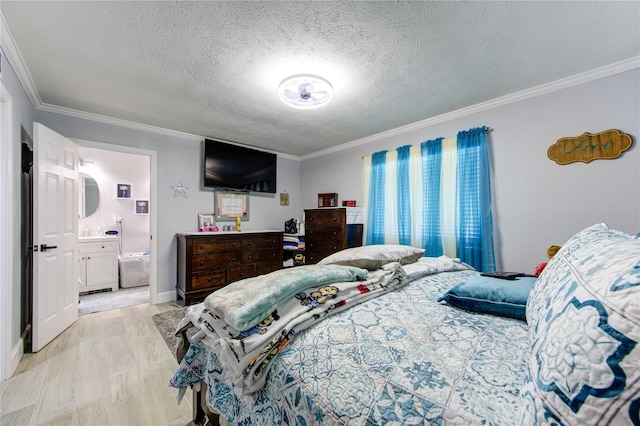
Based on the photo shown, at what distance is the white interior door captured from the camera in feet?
7.45

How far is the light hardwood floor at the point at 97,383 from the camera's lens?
5.05 feet

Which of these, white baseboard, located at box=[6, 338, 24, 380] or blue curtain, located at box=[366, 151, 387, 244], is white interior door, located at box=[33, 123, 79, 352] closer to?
white baseboard, located at box=[6, 338, 24, 380]

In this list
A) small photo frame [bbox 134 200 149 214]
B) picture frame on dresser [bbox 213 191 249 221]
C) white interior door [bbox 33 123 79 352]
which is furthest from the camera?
small photo frame [bbox 134 200 149 214]

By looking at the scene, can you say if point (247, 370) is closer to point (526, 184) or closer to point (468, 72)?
point (468, 72)

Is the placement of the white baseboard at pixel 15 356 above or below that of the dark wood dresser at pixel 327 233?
below

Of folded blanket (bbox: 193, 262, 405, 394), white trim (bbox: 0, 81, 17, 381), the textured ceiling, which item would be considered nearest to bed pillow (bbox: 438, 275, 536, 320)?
folded blanket (bbox: 193, 262, 405, 394)

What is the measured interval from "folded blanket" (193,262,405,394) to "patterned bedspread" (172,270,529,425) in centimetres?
4

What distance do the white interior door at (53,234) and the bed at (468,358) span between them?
6.80ft

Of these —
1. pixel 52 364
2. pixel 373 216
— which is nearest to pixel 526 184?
pixel 373 216

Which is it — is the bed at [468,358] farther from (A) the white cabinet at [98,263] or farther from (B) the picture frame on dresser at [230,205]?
(A) the white cabinet at [98,263]

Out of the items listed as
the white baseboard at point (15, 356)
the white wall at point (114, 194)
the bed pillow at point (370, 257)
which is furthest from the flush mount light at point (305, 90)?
the white wall at point (114, 194)

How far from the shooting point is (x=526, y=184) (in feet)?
8.29

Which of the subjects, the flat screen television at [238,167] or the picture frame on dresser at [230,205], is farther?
the picture frame on dresser at [230,205]

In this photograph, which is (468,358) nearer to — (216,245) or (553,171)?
(553,171)
